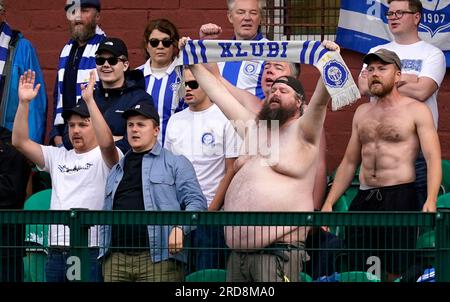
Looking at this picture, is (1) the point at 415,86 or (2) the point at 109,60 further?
(2) the point at 109,60

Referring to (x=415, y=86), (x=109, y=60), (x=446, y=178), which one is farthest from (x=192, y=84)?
(x=446, y=178)

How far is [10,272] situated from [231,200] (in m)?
1.70

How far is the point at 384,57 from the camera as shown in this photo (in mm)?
7961

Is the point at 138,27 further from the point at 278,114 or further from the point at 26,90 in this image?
the point at 278,114

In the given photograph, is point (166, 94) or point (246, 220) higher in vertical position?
point (166, 94)

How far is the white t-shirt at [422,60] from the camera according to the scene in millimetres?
8648

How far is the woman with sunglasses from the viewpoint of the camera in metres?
8.83

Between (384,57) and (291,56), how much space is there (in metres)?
0.72

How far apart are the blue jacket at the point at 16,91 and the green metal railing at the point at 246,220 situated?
10.5 ft

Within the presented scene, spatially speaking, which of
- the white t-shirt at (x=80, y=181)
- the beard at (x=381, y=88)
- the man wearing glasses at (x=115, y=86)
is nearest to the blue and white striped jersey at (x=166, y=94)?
the man wearing glasses at (x=115, y=86)

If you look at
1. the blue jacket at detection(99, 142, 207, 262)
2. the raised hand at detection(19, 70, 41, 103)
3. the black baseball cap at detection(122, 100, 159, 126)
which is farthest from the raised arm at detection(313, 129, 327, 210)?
the raised hand at detection(19, 70, 41, 103)

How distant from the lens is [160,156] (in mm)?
7688

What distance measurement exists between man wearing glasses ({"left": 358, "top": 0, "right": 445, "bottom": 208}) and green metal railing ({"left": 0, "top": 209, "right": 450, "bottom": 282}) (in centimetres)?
277
